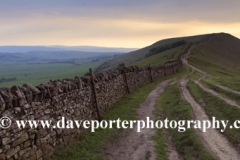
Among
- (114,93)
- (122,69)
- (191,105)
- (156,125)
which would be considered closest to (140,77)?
(122,69)

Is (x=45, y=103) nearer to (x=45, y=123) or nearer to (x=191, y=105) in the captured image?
(x=45, y=123)

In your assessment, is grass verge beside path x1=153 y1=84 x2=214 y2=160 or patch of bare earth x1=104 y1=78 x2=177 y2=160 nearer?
grass verge beside path x1=153 y1=84 x2=214 y2=160

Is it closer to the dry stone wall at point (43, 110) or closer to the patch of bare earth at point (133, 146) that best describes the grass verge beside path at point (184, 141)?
the patch of bare earth at point (133, 146)

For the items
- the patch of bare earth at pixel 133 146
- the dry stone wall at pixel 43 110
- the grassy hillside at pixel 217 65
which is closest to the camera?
the dry stone wall at pixel 43 110

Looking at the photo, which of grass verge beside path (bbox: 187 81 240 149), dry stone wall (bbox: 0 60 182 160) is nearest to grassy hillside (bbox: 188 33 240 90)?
grass verge beside path (bbox: 187 81 240 149)

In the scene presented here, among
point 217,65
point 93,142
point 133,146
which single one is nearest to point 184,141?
point 133,146

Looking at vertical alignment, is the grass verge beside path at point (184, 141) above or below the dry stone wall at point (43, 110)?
below

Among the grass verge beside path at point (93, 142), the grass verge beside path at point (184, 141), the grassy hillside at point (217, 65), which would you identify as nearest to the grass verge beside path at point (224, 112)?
the grass verge beside path at point (184, 141)

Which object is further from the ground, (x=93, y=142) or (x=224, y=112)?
(x=224, y=112)

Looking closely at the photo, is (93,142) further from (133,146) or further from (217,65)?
(217,65)

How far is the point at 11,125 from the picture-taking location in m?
6.39

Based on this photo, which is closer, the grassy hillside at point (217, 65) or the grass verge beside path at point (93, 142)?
the grass verge beside path at point (93, 142)

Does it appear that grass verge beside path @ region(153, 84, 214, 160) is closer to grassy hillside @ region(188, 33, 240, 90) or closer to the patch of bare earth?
the patch of bare earth

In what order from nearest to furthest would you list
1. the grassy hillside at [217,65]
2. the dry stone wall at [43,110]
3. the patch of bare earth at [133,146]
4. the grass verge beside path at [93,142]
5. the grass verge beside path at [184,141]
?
the dry stone wall at [43,110] < the grass verge beside path at [184,141] < the grass verge beside path at [93,142] < the patch of bare earth at [133,146] < the grassy hillside at [217,65]
